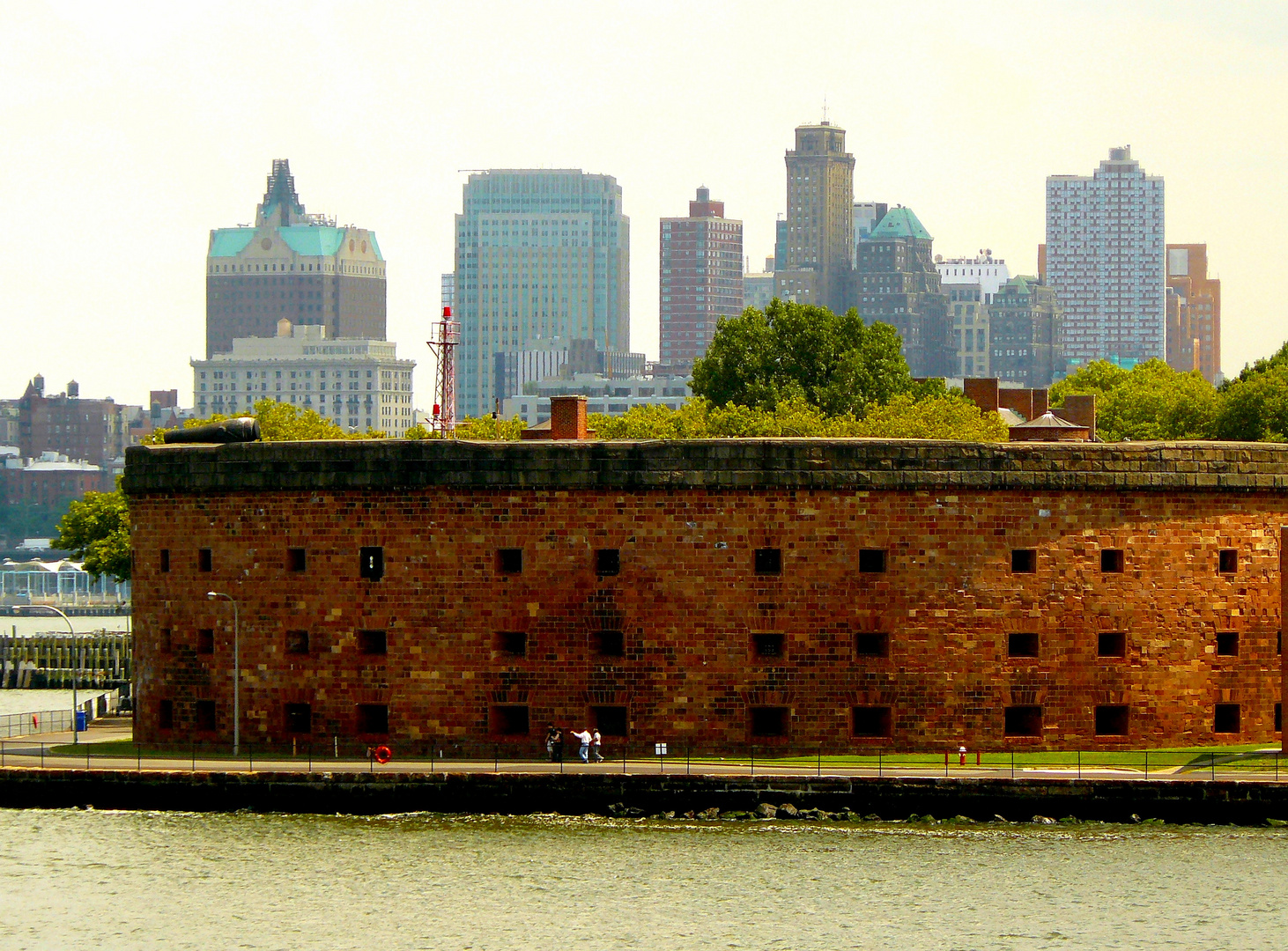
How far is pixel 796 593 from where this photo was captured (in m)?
58.5

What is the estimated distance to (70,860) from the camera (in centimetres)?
5328

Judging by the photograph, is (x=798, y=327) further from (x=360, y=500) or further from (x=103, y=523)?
(x=360, y=500)

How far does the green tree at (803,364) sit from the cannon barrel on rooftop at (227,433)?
5392 centimetres

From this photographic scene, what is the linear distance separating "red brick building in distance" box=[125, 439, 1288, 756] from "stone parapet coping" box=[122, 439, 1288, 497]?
0.07 metres

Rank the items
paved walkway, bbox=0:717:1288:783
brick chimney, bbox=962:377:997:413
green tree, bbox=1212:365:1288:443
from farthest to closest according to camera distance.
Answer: brick chimney, bbox=962:377:997:413
green tree, bbox=1212:365:1288:443
paved walkway, bbox=0:717:1288:783

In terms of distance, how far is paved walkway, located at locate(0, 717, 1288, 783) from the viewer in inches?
2165

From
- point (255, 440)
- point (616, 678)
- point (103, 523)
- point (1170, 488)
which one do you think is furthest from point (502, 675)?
point (103, 523)

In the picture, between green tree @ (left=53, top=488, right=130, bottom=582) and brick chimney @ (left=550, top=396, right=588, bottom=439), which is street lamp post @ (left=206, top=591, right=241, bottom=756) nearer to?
brick chimney @ (left=550, top=396, right=588, bottom=439)

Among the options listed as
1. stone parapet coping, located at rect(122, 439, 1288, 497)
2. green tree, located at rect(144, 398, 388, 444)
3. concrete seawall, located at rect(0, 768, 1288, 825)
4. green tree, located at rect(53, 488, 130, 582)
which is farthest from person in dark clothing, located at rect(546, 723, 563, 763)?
green tree, located at rect(53, 488, 130, 582)

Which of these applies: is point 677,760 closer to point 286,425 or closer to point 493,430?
point 286,425

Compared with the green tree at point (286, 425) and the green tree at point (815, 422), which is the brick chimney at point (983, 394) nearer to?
the green tree at point (815, 422)

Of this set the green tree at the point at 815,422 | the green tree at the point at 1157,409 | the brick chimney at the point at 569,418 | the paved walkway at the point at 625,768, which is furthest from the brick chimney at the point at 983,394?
the paved walkway at the point at 625,768

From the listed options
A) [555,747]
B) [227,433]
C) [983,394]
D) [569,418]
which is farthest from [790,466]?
[983,394]

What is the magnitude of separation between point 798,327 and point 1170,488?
6171cm
